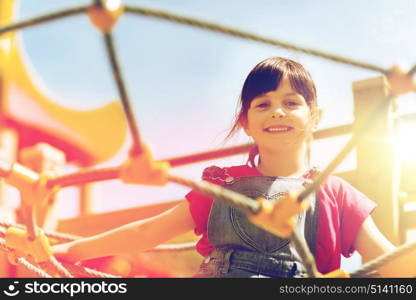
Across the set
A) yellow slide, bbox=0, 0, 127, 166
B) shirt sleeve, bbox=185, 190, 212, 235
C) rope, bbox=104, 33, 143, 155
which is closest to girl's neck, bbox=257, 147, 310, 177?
shirt sleeve, bbox=185, 190, 212, 235

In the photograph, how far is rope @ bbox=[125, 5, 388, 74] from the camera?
54 cm

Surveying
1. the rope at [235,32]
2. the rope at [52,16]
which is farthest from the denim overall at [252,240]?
the rope at [52,16]

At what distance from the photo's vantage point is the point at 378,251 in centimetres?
90

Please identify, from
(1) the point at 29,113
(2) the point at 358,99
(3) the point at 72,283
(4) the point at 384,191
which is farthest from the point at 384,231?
(1) the point at 29,113

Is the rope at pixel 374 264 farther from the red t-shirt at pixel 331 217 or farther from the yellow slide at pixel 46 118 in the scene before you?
the yellow slide at pixel 46 118

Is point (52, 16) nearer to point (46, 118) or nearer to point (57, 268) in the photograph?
point (57, 268)

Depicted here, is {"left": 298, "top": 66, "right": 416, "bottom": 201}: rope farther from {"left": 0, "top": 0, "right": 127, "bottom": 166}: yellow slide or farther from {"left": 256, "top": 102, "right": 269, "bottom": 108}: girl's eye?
{"left": 0, "top": 0, "right": 127, "bottom": 166}: yellow slide

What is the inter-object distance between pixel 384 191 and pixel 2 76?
2.35 meters

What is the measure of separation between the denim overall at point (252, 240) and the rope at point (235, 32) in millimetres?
324

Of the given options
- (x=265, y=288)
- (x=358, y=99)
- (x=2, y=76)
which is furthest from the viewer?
(x=2, y=76)

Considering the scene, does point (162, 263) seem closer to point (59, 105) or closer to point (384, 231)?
point (384, 231)

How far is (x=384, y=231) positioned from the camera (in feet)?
3.45

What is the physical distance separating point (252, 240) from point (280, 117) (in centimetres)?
20

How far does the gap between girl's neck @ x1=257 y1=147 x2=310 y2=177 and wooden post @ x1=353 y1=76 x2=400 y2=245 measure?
197 mm
